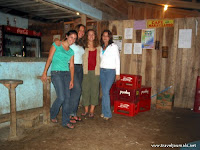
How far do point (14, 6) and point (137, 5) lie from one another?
548 cm

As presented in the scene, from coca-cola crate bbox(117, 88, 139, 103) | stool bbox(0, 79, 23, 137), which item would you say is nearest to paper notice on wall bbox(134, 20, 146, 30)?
coca-cola crate bbox(117, 88, 139, 103)

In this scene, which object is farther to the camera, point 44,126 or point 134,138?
point 44,126

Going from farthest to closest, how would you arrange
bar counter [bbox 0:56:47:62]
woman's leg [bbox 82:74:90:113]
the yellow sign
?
1. the yellow sign
2. woman's leg [bbox 82:74:90:113]
3. bar counter [bbox 0:56:47:62]

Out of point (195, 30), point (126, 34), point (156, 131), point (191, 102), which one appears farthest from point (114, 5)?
point (156, 131)

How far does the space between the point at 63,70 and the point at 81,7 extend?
258 centimetres

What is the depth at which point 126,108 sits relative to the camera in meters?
4.45

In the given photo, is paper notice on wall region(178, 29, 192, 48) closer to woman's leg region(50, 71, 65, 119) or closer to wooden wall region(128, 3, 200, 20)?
wooden wall region(128, 3, 200, 20)

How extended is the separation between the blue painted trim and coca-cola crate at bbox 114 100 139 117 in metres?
2.83

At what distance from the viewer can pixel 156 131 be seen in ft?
11.4

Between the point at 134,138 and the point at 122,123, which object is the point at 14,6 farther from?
the point at 134,138

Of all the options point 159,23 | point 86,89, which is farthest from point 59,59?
point 159,23

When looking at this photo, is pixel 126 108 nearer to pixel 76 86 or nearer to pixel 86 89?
pixel 86 89

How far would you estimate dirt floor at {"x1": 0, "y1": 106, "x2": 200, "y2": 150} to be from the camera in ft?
9.17

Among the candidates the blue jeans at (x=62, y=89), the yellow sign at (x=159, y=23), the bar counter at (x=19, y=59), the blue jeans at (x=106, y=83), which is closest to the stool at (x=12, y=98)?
the bar counter at (x=19, y=59)
